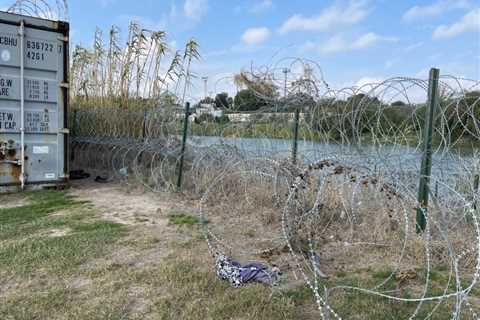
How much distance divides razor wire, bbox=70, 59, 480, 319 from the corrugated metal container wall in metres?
2.74

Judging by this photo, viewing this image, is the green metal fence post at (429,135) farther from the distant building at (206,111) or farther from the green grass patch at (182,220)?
the distant building at (206,111)

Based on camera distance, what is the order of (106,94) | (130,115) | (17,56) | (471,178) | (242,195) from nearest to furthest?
(471,178) < (242,195) < (17,56) < (130,115) < (106,94)

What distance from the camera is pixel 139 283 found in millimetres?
2859

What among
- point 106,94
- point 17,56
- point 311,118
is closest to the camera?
point 311,118

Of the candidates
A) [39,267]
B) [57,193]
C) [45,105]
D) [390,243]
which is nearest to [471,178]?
[390,243]

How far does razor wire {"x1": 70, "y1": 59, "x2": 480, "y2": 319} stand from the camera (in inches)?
116

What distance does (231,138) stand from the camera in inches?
206

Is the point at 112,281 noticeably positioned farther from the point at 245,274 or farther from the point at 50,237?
the point at 50,237

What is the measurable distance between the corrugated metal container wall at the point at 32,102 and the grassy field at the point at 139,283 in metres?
2.34

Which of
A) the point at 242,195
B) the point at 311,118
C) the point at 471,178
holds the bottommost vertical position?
the point at 242,195

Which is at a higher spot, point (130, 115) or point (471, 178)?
point (130, 115)

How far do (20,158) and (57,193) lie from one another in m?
0.78

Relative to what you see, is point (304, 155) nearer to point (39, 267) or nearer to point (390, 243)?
point (390, 243)

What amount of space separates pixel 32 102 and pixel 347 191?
5045 millimetres
